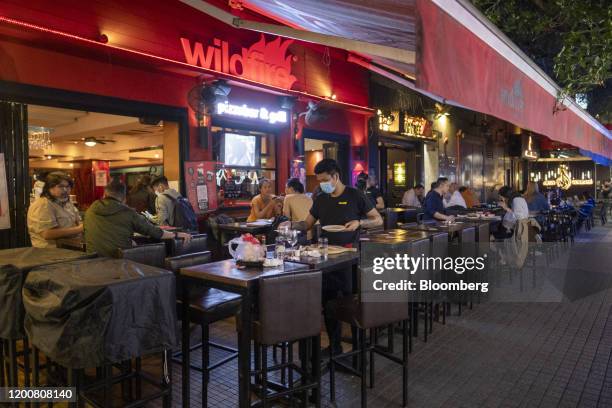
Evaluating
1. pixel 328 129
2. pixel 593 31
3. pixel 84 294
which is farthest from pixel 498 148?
pixel 84 294

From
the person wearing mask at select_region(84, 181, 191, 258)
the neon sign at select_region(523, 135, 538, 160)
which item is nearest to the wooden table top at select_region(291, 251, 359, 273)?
the person wearing mask at select_region(84, 181, 191, 258)

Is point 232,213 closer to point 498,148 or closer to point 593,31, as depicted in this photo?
point 593,31

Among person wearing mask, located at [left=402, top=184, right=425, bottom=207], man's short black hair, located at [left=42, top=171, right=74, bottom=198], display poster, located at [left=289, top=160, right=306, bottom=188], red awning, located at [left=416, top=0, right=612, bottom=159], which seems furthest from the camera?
person wearing mask, located at [left=402, top=184, right=425, bottom=207]

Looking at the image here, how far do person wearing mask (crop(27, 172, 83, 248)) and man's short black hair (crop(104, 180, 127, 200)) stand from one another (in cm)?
104

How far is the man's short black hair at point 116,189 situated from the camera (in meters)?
4.19

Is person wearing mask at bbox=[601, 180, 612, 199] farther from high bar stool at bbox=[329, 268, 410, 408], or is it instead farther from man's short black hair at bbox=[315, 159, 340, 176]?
high bar stool at bbox=[329, 268, 410, 408]

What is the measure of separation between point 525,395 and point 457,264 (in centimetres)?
239

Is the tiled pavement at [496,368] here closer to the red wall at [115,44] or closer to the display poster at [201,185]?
the display poster at [201,185]

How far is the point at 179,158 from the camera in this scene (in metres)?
7.16

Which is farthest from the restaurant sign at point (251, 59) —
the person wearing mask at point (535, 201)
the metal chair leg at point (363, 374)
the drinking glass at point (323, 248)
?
the person wearing mask at point (535, 201)

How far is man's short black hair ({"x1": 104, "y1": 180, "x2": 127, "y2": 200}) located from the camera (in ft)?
13.7

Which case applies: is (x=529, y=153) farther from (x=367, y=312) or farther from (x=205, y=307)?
(x=205, y=307)

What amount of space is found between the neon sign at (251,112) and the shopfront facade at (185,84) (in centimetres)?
2

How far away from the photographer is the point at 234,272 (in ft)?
9.91
